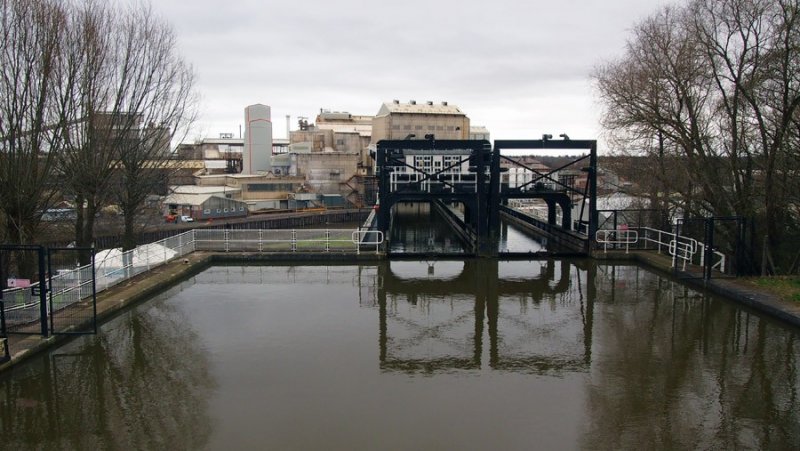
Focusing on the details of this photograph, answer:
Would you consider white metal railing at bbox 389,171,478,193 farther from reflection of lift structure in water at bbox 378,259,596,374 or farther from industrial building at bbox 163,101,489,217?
industrial building at bbox 163,101,489,217

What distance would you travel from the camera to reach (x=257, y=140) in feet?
241

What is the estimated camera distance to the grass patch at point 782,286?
13781 millimetres

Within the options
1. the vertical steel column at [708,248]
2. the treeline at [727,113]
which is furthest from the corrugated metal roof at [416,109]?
the vertical steel column at [708,248]

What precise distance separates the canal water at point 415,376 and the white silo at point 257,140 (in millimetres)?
60062

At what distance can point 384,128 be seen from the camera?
7181cm

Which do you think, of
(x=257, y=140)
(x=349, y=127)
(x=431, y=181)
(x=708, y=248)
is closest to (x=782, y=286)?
(x=708, y=248)

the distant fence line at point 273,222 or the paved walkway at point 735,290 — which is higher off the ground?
the paved walkway at point 735,290

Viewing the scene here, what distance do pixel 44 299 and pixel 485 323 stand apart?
28.5 ft

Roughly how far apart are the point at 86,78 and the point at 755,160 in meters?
19.4

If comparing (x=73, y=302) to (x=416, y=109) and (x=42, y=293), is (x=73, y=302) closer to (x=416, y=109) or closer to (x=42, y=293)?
(x=42, y=293)

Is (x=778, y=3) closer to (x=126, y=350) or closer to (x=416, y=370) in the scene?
(x=416, y=370)

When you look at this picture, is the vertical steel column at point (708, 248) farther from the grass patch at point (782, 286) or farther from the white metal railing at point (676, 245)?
the grass patch at point (782, 286)

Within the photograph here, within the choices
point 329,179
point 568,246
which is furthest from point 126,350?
point 329,179

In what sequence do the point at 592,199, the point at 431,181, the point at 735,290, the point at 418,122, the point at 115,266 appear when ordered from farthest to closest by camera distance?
the point at 418,122, the point at 431,181, the point at 592,199, the point at 115,266, the point at 735,290
